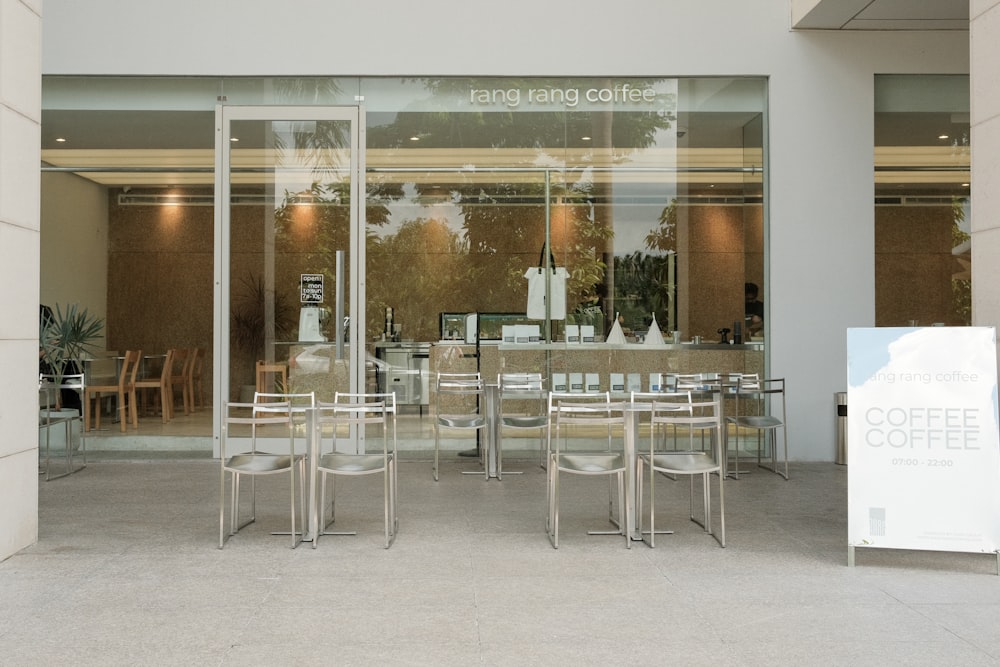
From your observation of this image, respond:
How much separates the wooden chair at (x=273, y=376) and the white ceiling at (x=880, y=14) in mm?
6113

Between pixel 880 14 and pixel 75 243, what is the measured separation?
9018 mm

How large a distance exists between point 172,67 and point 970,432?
763 cm

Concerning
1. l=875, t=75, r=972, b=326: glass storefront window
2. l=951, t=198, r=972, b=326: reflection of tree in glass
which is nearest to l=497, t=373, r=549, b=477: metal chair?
l=875, t=75, r=972, b=326: glass storefront window

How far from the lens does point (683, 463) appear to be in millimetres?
5293

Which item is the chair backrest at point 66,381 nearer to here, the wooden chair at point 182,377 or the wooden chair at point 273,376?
the wooden chair at point 182,377

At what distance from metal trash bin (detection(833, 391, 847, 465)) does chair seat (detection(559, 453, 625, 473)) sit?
159 inches

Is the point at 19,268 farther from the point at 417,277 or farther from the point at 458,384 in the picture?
the point at 417,277

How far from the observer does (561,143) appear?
357 inches

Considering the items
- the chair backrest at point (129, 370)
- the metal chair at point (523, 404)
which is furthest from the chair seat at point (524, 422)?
the chair backrest at point (129, 370)

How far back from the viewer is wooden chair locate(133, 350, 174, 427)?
9.95 m

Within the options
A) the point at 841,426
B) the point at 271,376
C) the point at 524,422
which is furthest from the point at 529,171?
the point at 841,426

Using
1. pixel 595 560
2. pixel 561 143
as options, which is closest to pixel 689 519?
pixel 595 560

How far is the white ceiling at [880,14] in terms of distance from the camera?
792cm

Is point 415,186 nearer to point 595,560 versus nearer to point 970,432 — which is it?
point 595,560
